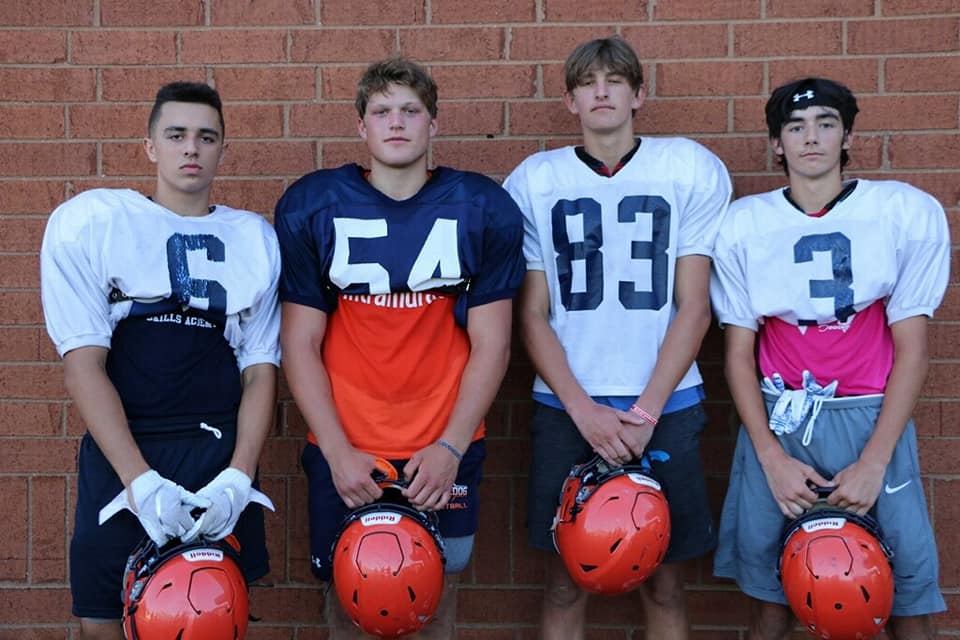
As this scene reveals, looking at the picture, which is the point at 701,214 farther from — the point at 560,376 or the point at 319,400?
the point at 319,400

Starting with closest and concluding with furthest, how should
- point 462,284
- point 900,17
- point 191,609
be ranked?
point 191,609 < point 462,284 < point 900,17

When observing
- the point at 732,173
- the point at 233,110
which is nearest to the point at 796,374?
the point at 732,173

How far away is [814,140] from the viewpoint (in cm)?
349

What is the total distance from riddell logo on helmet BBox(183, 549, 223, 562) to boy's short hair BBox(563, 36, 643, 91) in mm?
1929

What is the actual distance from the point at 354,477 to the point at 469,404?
0.43 metres

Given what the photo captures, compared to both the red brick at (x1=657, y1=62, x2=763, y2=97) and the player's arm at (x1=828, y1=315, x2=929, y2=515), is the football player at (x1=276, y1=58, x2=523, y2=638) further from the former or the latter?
the player's arm at (x1=828, y1=315, x2=929, y2=515)

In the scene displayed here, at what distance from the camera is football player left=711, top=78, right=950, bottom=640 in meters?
3.35

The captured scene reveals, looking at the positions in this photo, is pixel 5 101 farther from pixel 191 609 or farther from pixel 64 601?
pixel 191 609

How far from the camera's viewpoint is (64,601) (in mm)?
4129

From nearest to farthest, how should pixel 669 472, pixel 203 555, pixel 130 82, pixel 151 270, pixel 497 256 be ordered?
pixel 203 555
pixel 151 270
pixel 497 256
pixel 669 472
pixel 130 82

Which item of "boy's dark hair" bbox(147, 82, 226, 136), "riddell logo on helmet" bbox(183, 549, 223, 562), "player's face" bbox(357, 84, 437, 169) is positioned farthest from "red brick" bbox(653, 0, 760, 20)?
"riddell logo on helmet" bbox(183, 549, 223, 562)

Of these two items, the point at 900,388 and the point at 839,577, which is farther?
the point at 900,388

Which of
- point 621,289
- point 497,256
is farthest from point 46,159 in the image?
point 621,289

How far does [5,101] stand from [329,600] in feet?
7.48
